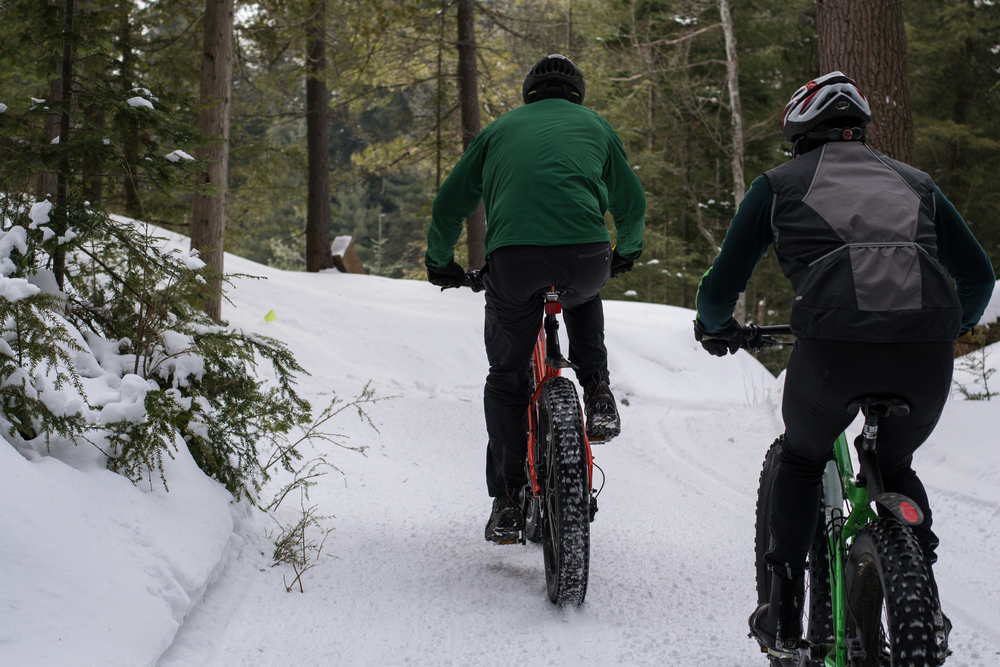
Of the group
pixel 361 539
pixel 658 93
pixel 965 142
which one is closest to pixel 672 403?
pixel 361 539

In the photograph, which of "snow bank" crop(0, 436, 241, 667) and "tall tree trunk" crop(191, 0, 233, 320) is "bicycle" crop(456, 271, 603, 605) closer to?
"snow bank" crop(0, 436, 241, 667)

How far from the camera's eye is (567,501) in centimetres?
299

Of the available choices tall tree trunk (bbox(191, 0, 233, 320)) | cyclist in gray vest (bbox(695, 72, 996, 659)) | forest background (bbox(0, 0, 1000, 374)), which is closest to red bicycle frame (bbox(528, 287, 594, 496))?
cyclist in gray vest (bbox(695, 72, 996, 659))

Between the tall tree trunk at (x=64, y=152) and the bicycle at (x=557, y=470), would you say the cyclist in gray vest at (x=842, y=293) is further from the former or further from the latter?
the tall tree trunk at (x=64, y=152)

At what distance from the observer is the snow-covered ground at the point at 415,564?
229cm

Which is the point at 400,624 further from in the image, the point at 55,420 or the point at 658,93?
the point at 658,93

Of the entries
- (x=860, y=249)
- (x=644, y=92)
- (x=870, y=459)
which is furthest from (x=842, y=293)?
(x=644, y=92)

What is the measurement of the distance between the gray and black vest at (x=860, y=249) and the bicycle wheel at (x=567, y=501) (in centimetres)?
125

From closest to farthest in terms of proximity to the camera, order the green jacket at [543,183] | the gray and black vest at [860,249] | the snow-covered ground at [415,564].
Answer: the gray and black vest at [860,249] → the snow-covered ground at [415,564] → the green jacket at [543,183]

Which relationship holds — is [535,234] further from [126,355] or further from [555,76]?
[126,355]

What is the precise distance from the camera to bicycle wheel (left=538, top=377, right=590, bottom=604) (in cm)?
297

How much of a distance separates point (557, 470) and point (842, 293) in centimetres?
149

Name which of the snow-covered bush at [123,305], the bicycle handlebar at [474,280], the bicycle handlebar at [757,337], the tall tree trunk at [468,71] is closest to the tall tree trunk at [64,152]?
the snow-covered bush at [123,305]

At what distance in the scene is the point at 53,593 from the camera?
215 cm
